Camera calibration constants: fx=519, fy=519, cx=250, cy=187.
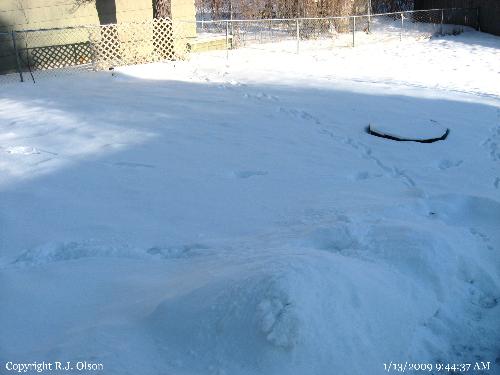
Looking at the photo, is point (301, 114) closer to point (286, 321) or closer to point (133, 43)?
point (286, 321)

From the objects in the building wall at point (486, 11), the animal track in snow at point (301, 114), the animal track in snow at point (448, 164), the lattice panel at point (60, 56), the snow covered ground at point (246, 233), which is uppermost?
the building wall at point (486, 11)

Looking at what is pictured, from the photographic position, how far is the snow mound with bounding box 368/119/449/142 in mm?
6820

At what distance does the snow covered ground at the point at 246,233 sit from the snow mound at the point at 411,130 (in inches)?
5.6

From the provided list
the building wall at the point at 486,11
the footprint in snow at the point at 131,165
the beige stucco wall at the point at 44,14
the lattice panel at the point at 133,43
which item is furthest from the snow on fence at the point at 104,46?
the footprint in snow at the point at 131,165

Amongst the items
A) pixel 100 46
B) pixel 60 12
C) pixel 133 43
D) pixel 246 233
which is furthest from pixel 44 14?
pixel 246 233

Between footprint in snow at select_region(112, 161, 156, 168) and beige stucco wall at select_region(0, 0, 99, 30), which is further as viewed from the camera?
beige stucco wall at select_region(0, 0, 99, 30)

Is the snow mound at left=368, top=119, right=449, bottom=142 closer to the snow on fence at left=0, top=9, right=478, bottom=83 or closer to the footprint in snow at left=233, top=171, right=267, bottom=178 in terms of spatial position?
the footprint in snow at left=233, top=171, right=267, bottom=178

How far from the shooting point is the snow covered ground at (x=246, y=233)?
2604mm

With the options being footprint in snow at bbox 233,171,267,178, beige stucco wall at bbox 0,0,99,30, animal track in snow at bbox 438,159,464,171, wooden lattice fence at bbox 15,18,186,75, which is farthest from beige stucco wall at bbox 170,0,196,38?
animal track in snow at bbox 438,159,464,171

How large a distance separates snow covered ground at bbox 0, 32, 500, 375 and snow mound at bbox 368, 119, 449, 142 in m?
0.14

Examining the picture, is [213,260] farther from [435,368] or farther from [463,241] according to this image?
[463,241]

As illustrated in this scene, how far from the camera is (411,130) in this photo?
23.4 feet

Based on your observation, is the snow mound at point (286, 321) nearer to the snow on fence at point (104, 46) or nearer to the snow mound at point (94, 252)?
the snow mound at point (94, 252)

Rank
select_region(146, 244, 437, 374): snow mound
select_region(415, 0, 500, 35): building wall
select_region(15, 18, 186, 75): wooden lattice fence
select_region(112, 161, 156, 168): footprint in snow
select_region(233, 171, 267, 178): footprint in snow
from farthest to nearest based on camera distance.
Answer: select_region(415, 0, 500, 35): building wall < select_region(15, 18, 186, 75): wooden lattice fence < select_region(112, 161, 156, 168): footprint in snow < select_region(233, 171, 267, 178): footprint in snow < select_region(146, 244, 437, 374): snow mound
